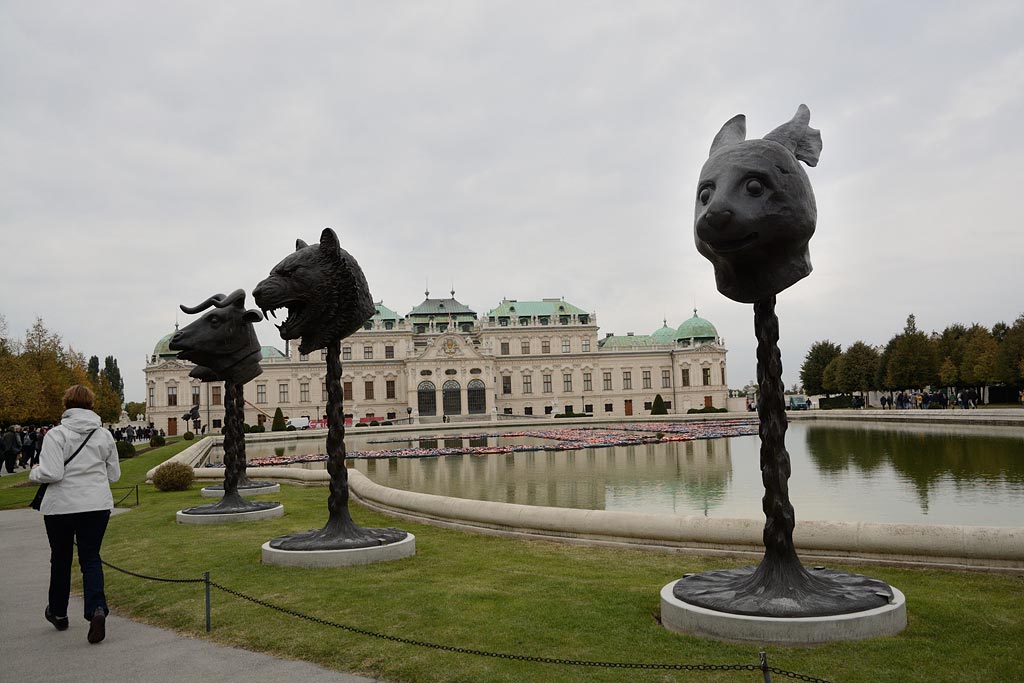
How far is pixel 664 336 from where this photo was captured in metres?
90.7

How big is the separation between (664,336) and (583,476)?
72.5m

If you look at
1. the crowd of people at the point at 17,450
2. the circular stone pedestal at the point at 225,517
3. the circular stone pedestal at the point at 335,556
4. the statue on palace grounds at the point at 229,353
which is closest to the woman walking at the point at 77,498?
the circular stone pedestal at the point at 335,556

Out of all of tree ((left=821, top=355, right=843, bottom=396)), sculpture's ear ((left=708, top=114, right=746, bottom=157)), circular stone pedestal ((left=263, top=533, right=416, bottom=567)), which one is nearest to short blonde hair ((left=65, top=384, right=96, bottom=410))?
circular stone pedestal ((left=263, top=533, right=416, bottom=567))

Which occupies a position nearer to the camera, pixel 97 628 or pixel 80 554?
pixel 97 628

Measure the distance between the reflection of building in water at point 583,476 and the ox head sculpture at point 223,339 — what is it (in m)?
5.57

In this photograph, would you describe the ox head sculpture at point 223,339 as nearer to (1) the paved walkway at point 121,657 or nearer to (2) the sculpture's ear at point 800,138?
(1) the paved walkway at point 121,657

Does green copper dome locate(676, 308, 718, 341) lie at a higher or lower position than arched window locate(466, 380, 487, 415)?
higher

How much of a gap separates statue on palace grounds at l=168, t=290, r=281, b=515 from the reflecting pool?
493cm

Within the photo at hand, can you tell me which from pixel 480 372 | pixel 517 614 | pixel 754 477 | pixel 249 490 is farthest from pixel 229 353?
pixel 480 372

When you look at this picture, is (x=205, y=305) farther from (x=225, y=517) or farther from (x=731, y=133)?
(x=731, y=133)

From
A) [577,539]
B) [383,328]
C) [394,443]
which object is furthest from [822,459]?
[383,328]

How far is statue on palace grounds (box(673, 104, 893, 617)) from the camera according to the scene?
6047 mm

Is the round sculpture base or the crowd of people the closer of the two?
the round sculpture base

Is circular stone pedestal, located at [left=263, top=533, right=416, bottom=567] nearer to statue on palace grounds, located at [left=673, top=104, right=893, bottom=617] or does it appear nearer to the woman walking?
the woman walking
